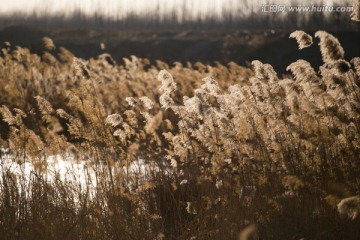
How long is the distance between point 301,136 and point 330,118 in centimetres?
26

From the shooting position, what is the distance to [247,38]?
34.1 m

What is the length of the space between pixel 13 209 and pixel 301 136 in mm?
2041

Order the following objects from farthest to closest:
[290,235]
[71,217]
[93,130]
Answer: [93,130] < [71,217] < [290,235]

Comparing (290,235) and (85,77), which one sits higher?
(85,77)

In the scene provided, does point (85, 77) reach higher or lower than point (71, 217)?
higher

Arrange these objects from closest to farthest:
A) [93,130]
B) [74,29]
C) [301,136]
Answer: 1. [301,136]
2. [93,130]
3. [74,29]

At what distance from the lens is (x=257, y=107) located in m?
4.25

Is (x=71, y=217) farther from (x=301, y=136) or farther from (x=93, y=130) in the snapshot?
(x=301, y=136)

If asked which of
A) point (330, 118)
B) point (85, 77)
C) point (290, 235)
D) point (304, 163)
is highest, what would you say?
point (85, 77)

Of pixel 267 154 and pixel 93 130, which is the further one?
pixel 93 130

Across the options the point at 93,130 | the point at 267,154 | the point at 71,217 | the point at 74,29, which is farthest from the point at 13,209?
the point at 74,29

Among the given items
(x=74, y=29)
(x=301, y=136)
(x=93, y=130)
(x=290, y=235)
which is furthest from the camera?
(x=74, y=29)

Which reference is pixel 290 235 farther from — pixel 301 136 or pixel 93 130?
pixel 93 130

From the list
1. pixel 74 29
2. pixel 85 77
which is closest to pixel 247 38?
Answer: pixel 74 29
